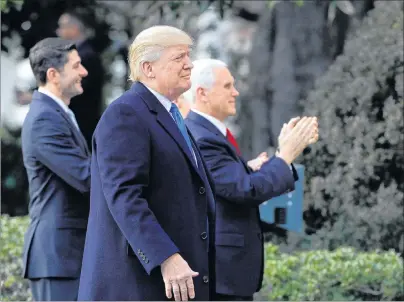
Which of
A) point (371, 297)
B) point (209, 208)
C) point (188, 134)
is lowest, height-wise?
point (371, 297)

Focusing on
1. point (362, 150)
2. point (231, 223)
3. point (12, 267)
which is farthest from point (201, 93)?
point (362, 150)

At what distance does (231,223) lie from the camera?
5.80m

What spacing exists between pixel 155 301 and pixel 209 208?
1.56ft

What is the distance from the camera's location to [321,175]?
9.23 m

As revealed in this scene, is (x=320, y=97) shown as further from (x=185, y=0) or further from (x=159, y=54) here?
(x=159, y=54)

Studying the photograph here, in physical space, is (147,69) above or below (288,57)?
above

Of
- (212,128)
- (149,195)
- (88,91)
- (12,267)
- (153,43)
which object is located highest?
(153,43)

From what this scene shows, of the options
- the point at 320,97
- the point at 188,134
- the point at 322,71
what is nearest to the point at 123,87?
the point at 322,71

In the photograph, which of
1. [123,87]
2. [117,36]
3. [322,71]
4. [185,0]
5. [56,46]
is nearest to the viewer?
[56,46]

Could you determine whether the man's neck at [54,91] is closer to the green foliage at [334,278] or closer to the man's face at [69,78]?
the man's face at [69,78]

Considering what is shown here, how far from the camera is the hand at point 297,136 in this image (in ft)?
17.7

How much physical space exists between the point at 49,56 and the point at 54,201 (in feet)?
2.79

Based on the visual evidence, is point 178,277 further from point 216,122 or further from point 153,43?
point 216,122

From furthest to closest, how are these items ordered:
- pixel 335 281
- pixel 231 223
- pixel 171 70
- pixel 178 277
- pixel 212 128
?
1. pixel 335 281
2. pixel 212 128
3. pixel 231 223
4. pixel 171 70
5. pixel 178 277
